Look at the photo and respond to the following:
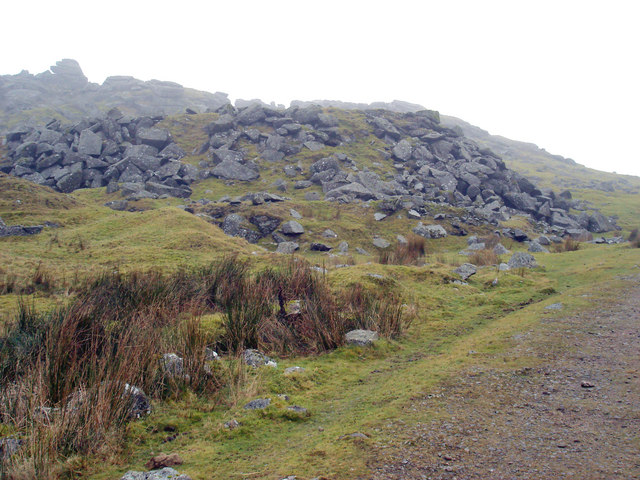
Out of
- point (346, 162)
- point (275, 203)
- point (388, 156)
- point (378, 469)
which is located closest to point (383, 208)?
point (275, 203)

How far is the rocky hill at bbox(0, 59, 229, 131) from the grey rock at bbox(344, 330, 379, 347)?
64.0 metres

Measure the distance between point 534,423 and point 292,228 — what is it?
17.5 metres

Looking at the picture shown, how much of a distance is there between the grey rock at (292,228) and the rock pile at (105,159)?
1103 centimetres

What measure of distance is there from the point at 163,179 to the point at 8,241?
1770cm

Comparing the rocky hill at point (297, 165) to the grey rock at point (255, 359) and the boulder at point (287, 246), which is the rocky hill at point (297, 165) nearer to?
the boulder at point (287, 246)

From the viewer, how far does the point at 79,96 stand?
81000 mm

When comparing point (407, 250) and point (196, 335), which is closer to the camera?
point (196, 335)

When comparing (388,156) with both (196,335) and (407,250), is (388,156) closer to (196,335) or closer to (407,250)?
(407,250)

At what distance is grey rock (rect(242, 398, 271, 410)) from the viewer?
4802mm

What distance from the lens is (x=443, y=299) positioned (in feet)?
35.4

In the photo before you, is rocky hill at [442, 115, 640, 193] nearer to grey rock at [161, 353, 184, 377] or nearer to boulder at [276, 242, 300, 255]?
boulder at [276, 242, 300, 255]

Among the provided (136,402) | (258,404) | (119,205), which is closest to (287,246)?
(119,205)

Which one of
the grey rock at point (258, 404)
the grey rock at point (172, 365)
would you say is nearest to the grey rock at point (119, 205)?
the grey rock at point (172, 365)

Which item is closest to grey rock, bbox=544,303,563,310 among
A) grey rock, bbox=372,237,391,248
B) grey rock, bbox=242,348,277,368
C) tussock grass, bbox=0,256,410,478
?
tussock grass, bbox=0,256,410,478
